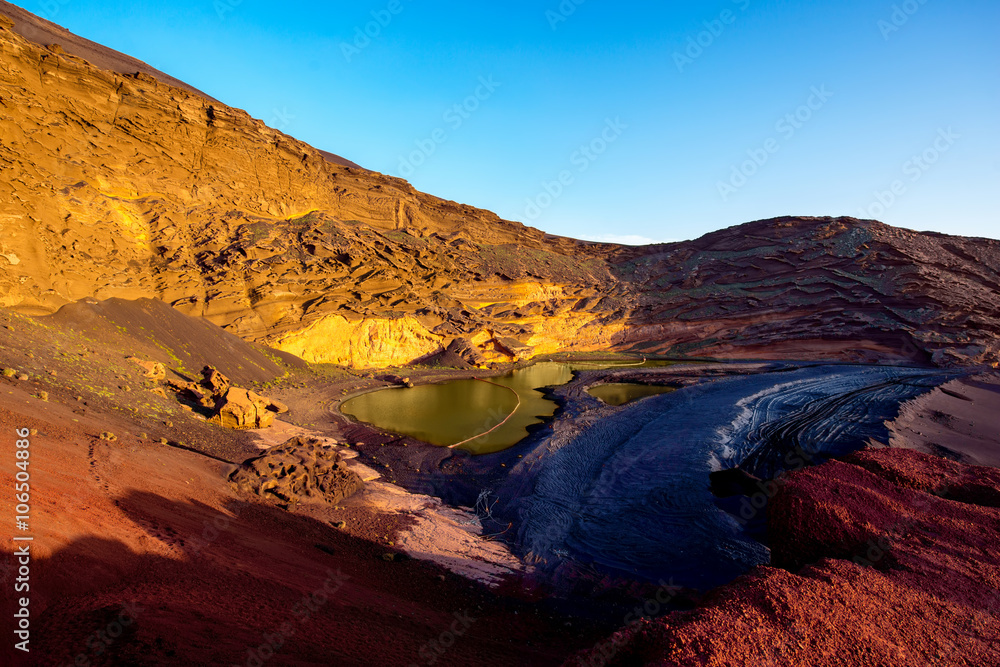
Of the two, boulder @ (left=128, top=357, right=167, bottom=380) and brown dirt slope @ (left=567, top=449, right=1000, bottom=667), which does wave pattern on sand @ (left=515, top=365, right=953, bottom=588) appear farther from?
boulder @ (left=128, top=357, right=167, bottom=380)

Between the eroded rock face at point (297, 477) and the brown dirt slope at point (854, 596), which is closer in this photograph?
the brown dirt slope at point (854, 596)

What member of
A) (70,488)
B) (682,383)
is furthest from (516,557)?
(682,383)

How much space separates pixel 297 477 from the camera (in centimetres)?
797

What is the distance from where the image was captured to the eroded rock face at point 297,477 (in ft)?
24.2

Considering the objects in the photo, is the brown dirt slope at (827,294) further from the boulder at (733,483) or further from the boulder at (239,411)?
the boulder at (239,411)

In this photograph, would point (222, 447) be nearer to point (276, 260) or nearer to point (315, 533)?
point (315, 533)

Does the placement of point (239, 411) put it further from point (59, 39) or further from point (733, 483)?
point (59, 39)

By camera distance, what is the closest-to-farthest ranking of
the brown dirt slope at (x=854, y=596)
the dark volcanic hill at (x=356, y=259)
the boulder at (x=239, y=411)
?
the brown dirt slope at (x=854, y=596) < the boulder at (x=239, y=411) < the dark volcanic hill at (x=356, y=259)

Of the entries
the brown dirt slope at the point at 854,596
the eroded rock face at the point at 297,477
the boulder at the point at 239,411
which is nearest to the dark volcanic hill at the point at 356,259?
the boulder at the point at 239,411

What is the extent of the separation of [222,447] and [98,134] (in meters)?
13.7

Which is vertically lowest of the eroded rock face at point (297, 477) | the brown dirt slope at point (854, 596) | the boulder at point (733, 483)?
the eroded rock face at point (297, 477)

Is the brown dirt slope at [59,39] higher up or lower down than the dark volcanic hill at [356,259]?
higher up

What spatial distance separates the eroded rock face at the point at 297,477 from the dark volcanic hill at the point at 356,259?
8743 mm

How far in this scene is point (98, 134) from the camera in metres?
14.3
